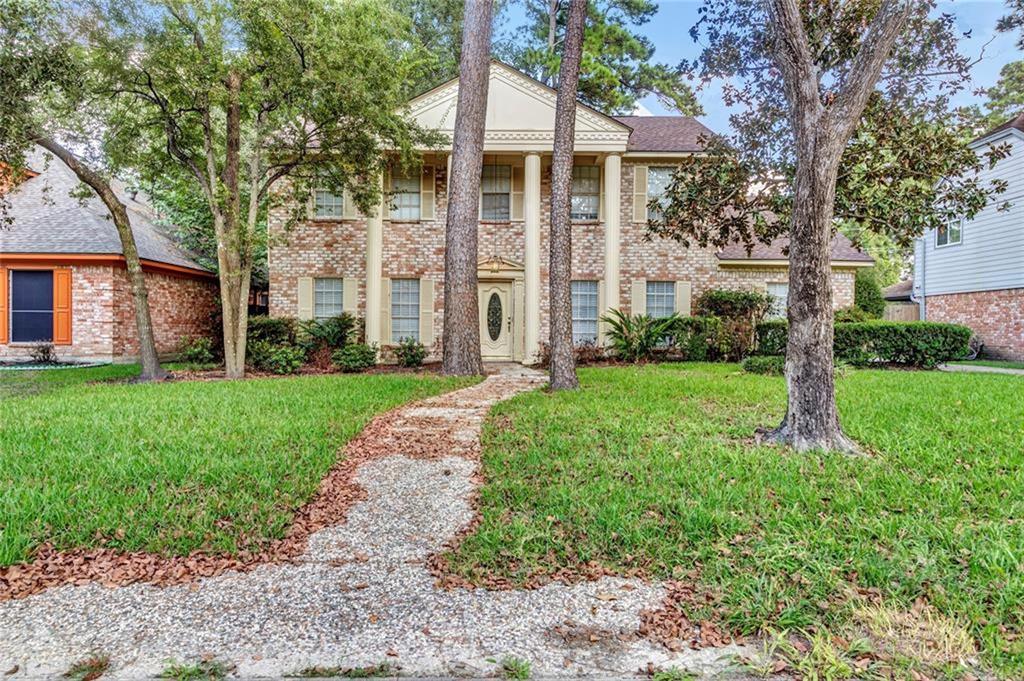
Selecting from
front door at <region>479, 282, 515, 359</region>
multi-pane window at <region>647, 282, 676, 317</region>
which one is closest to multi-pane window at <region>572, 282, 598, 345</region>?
multi-pane window at <region>647, 282, 676, 317</region>

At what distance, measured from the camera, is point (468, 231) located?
1030 cm

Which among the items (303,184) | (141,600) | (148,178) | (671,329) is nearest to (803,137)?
(141,600)

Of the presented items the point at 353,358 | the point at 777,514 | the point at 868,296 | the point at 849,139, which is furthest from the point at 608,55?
the point at 777,514

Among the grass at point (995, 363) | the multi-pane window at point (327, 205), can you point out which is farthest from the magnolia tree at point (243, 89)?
the grass at point (995, 363)

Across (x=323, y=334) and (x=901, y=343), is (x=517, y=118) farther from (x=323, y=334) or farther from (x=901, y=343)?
(x=901, y=343)

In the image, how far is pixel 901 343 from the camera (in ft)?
37.5

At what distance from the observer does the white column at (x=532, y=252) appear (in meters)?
13.0

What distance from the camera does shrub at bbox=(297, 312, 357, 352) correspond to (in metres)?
12.6

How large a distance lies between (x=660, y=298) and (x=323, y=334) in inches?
341

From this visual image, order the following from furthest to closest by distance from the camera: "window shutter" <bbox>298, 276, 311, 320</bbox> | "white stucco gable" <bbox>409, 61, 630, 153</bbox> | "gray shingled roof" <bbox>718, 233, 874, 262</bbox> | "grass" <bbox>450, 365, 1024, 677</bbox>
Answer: "gray shingled roof" <bbox>718, 233, 874, 262</bbox>, "window shutter" <bbox>298, 276, 311, 320</bbox>, "white stucco gable" <bbox>409, 61, 630, 153</bbox>, "grass" <bbox>450, 365, 1024, 677</bbox>

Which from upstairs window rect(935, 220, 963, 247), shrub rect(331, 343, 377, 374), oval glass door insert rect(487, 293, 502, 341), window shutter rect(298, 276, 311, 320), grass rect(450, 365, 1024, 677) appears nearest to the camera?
grass rect(450, 365, 1024, 677)

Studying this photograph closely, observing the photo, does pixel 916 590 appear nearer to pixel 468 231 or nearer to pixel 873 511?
pixel 873 511

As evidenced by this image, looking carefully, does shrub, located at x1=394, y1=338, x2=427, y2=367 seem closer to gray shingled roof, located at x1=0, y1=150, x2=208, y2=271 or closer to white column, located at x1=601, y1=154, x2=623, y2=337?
white column, located at x1=601, y1=154, x2=623, y2=337

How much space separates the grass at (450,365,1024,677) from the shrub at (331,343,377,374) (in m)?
6.38
